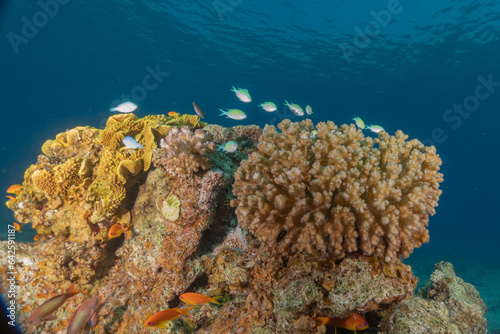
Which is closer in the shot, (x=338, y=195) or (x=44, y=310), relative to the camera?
(x=338, y=195)

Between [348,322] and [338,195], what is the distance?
133 centimetres

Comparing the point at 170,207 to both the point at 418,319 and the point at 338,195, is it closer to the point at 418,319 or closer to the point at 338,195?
the point at 338,195

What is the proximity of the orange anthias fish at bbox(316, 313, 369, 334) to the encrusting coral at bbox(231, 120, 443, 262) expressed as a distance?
66 centimetres

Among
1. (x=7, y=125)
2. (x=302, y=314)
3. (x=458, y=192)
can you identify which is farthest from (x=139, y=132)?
(x=458, y=192)

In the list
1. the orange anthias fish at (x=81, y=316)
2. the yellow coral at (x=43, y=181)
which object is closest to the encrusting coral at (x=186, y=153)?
the orange anthias fish at (x=81, y=316)

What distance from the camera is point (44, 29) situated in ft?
156

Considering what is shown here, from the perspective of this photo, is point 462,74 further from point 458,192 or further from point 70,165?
point 458,192

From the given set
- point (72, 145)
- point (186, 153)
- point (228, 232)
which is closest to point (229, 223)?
point (228, 232)

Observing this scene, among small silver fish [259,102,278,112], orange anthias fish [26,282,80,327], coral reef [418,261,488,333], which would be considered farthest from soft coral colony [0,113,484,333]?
small silver fish [259,102,278,112]

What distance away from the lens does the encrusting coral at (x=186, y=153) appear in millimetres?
3941

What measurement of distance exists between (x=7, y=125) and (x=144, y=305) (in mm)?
182233

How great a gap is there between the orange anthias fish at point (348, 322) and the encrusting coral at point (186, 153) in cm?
266

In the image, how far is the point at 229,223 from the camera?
176 inches

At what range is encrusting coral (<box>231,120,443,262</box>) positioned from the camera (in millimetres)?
2516
